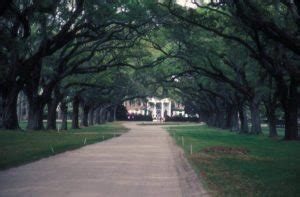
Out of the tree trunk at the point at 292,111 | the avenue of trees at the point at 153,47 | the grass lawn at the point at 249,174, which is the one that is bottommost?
the grass lawn at the point at 249,174

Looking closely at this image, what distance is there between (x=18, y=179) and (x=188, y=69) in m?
34.0

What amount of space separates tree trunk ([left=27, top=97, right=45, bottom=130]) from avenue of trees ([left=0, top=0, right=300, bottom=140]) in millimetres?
81

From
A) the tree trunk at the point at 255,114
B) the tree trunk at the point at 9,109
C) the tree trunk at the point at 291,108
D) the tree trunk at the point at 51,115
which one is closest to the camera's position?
the tree trunk at the point at 291,108

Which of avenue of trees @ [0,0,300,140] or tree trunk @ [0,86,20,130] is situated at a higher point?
avenue of trees @ [0,0,300,140]

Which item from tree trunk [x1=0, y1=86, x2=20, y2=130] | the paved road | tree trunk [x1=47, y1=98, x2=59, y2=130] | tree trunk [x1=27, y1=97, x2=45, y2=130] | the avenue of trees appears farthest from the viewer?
tree trunk [x1=47, y1=98, x2=59, y2=130]

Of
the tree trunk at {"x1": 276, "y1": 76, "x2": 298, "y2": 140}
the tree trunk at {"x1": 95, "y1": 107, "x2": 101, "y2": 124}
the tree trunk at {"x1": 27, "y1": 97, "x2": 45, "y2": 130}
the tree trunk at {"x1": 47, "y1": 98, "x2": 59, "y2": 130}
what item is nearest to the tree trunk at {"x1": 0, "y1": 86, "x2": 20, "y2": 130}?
the tree trunk at {"x1": 27, "y1": 97, "x2": 45, "y2": 130}

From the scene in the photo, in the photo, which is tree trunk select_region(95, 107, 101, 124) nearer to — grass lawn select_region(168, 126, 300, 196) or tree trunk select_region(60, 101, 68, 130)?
tree trunk select_region(60, 101, 68, 130)

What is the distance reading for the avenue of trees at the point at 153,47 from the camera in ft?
80.9

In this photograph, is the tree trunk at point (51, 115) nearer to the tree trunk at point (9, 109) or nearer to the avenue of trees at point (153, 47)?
the avenue of trees at point (153, 47)

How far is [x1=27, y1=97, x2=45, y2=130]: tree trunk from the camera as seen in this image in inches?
1642

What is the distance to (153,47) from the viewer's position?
3969cm

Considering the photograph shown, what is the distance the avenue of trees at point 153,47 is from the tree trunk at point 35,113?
0.08 meters

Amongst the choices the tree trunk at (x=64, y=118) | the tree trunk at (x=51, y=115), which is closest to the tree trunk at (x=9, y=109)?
the tree trunk at (x=51, y=115)

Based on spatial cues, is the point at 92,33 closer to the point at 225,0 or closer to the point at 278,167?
the point at 225,0
